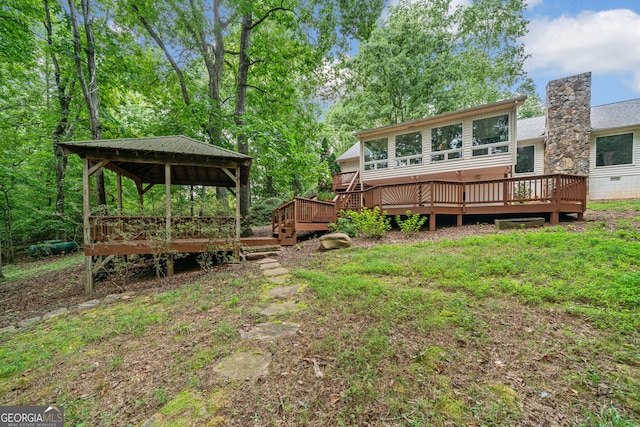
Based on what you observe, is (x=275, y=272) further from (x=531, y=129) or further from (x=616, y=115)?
(x=616, y=115)

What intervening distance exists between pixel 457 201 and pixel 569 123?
8.79 meters

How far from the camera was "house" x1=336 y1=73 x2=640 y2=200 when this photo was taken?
10.1 m

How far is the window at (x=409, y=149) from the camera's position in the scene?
11.4 meters

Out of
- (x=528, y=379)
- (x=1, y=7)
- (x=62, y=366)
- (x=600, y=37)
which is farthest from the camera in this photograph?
(x=600, y=37)

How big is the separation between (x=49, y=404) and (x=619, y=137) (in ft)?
64.5

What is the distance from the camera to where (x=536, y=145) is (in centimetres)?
1309

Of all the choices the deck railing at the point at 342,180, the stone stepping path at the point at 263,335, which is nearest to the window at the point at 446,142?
the deck railing at the point at 342,180

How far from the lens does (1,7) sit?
6.62 metres

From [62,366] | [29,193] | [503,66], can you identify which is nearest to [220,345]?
[62,366]

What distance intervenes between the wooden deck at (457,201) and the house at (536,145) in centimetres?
222

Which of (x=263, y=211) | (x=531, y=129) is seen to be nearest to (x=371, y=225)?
(x=263, y=211)

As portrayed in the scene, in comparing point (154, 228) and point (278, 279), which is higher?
point (154, 228)

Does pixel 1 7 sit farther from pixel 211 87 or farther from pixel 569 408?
pixel 569 408

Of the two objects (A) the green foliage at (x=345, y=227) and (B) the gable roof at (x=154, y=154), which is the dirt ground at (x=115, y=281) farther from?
(B) the gable roof at (x=154, y=154)
